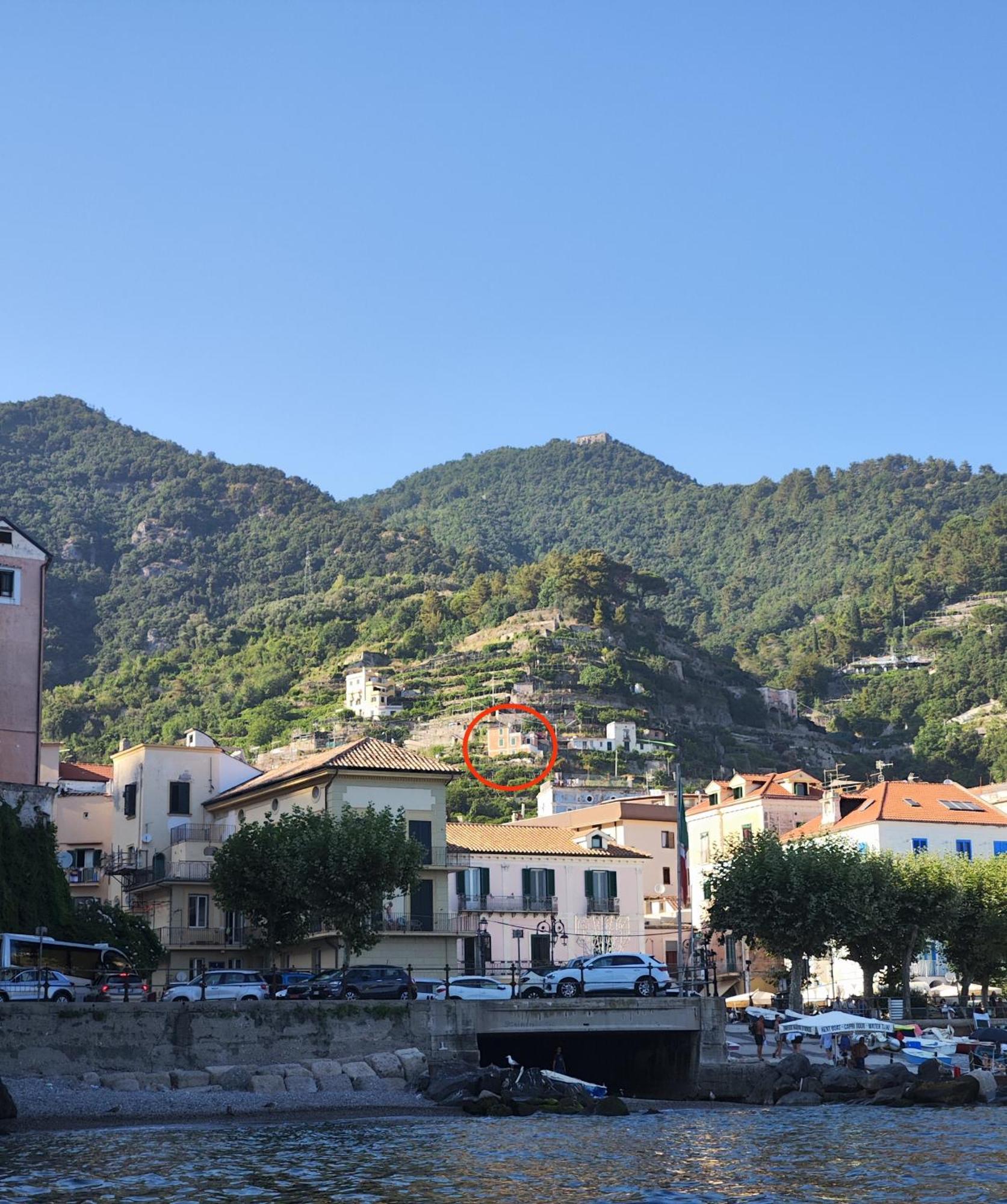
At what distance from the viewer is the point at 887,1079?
51.2 m

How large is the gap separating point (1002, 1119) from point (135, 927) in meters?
35.6

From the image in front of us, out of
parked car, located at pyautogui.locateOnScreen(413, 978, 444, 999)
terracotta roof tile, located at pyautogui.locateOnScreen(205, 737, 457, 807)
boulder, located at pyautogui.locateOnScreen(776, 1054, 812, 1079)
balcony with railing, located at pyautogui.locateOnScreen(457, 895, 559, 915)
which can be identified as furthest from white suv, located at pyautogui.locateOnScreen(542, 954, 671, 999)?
balcony with railing, located at pyautogui.locateOnScreen(457, 895, 559, 915)

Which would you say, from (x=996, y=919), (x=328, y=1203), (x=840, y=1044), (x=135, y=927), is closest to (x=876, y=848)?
(x=996, y=919)

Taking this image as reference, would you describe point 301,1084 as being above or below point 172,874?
below

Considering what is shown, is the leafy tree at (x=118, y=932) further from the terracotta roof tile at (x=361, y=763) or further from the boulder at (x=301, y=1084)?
the boulder at (x=301, y=1084)

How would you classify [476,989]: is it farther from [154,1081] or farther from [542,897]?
[542,897]

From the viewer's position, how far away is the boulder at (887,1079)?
51.1 m

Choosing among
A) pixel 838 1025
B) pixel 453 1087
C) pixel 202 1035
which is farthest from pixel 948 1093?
pixel 202 1035

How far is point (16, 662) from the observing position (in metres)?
69.2

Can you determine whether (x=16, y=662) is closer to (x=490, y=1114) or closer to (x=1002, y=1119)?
(x=490, y=1114)

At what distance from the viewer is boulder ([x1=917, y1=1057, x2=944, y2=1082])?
51938 mm

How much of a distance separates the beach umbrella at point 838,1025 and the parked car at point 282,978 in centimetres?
1664

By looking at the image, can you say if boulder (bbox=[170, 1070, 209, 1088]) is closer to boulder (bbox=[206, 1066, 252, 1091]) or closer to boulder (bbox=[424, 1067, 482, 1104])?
boulder (bbox=[206, 1066, 252, 1091])

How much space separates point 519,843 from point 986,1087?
117 feet
